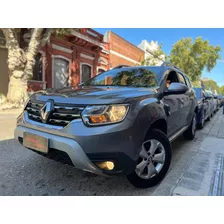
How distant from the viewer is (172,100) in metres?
3.14

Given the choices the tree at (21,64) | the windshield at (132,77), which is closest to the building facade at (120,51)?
the tree at (21,64)

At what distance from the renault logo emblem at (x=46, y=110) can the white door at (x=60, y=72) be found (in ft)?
35.5

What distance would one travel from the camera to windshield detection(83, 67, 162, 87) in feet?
9.74

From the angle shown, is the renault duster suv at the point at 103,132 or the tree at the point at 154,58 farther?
the tree at the point at 154,58

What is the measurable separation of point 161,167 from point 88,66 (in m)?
13.5

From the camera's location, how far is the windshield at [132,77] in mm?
2968

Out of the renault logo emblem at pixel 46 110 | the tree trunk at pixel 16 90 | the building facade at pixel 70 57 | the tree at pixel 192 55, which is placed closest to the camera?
the renault logo emblem at pixel 46 110

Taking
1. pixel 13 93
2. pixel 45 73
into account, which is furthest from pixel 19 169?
pixel 45 73

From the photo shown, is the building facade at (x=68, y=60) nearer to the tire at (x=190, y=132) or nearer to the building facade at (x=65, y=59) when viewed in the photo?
the building facade at (x=65, y=59)

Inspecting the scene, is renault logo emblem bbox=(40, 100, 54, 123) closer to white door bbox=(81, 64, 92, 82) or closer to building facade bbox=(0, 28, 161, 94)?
building facade bbox=(0, 28, 161, 94)

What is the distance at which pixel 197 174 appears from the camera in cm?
287

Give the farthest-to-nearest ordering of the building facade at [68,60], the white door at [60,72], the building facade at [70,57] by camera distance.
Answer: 1. the white door at [60,72]
2. the building facade at [68,60]
3. the building facade at [70,57]

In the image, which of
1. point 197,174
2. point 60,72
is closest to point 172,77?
point 197,174

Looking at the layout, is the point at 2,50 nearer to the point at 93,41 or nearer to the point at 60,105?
the point at 93,41
